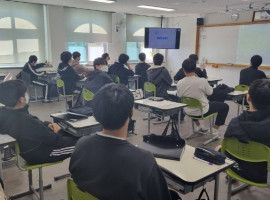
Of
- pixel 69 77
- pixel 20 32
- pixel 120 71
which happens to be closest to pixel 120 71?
pixel 120 71

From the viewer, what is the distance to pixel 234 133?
1.98 metres

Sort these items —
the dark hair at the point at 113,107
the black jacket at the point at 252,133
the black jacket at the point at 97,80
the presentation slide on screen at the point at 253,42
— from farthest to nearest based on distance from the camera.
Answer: the presentation slide on screen at the point at 253,42
the black jacket at the point at 97,80
the black jacket at the point at 252,133
the dark hair at the point at 113,107

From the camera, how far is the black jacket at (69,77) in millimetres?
5885

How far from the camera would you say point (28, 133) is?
6.99ft

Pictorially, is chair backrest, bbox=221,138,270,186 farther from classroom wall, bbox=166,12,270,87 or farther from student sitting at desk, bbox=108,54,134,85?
classroom wall, bbox=166,12,270,87

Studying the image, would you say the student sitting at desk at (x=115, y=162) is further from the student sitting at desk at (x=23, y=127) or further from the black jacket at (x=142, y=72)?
the black jacket at (x=142, y=72)

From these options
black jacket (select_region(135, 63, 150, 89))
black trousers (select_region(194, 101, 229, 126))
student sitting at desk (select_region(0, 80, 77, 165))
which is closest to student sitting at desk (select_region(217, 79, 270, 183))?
student sitting at desk (select_region(0, 80, 77, 165))

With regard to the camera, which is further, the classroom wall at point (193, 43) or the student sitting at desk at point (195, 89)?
the classroom wall at point (193, 43)

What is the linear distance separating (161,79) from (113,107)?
3.79 metres

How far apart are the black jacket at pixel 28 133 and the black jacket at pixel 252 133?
1504 millimetres

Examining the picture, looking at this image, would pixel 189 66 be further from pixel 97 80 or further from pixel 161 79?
pixel 97 80

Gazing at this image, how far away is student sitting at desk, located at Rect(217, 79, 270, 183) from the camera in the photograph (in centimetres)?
191

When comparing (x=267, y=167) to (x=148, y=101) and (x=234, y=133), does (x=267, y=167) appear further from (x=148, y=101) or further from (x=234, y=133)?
(x=148, y=101)

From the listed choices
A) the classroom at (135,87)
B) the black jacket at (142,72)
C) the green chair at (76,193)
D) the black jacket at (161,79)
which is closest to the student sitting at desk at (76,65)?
the classroom at (135,87)
